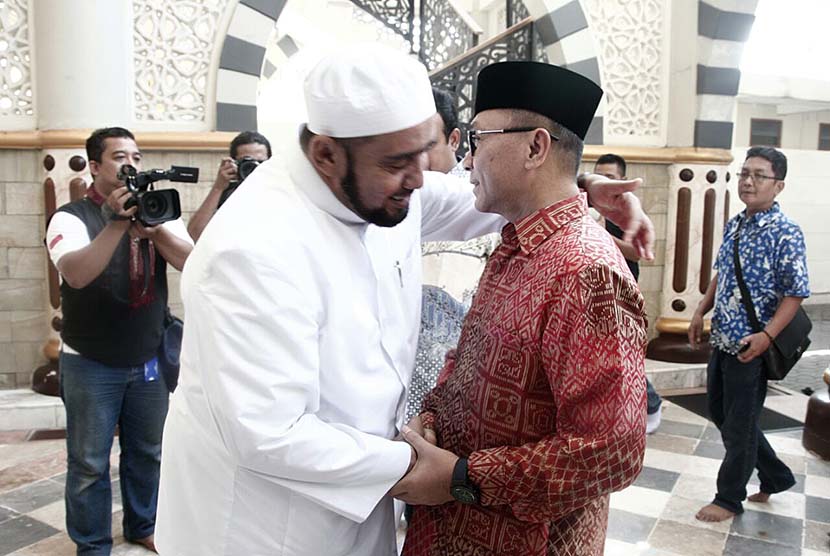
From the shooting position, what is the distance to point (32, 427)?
431cm

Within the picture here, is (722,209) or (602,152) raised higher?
(602,152)

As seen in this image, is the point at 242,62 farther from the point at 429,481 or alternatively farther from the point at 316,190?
the point at 429,481

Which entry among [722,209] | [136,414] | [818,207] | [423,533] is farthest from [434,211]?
[818,207]

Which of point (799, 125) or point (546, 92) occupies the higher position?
point (799, 125)

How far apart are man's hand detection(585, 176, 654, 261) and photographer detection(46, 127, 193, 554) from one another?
5.01 feet

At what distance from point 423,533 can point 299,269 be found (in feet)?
1.95

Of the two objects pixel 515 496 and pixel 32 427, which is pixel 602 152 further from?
pixel 515 496

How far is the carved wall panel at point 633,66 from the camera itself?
18.6 ft

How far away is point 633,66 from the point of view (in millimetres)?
5746

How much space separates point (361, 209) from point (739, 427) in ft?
8.02

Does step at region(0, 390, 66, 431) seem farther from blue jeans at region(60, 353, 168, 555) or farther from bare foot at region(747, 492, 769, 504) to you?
bare foot at region(747, 492, 769, 504)

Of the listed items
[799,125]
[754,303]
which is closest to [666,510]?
[754,303]

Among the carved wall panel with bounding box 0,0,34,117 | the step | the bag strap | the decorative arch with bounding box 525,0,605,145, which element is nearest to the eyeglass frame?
the bag strap

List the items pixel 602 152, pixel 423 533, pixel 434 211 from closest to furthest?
1. pixel 423 533
2. pixel 434 211
3. pixel 602 152
